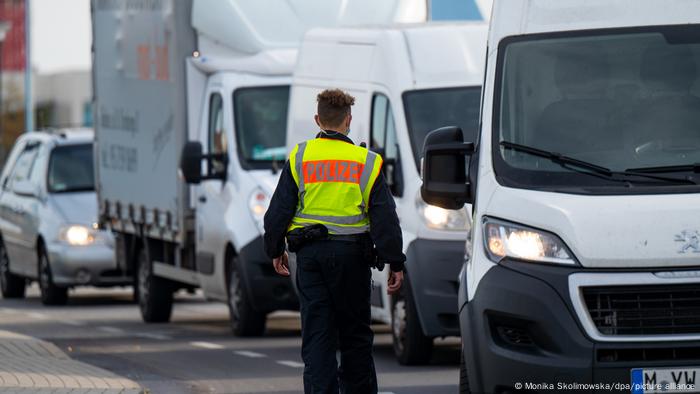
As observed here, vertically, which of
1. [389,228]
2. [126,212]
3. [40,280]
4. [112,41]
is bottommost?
[40,280]

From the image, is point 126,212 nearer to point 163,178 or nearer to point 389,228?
point 163,178

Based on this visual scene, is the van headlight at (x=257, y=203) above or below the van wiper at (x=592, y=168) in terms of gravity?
below

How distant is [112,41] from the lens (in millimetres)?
20828

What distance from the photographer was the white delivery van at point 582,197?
8.01 meters

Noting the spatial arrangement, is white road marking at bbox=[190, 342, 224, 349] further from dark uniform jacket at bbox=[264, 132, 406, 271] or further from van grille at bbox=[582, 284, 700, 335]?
van grille at bbox=[582, 284, 700, 335]

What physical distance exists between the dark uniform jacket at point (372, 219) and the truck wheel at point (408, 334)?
4.21m

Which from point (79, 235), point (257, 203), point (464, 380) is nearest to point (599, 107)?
point (464, 380)

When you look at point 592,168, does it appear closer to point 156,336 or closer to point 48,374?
point 48,374

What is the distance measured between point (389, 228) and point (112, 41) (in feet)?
40.8

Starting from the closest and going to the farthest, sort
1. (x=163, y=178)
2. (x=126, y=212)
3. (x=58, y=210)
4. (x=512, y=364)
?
1. (x=512, y=364)
2. (x=163, y=178)
3. (x=126, y=212)
4. (x=58, y=210)

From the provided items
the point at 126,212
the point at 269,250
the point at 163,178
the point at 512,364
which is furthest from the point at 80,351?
the point at 512,364

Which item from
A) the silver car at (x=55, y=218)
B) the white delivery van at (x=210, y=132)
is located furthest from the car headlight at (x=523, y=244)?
the silver car at (x=55, y=218)

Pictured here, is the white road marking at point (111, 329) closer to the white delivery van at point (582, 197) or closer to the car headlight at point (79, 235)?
the car headlight at point (79, 235)

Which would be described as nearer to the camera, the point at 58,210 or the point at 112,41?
the point at 112,41
